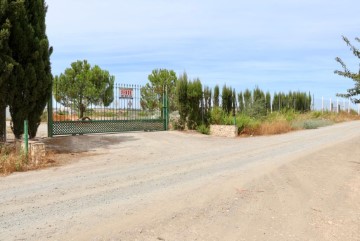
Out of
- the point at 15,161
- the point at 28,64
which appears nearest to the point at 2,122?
the point at 28,64

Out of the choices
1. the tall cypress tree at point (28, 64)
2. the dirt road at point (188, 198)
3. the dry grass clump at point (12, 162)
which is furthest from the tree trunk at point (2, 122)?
the dirt road at point (188, 198)

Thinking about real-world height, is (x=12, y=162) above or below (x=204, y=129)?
below

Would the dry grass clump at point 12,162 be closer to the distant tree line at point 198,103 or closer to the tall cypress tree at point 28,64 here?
the tall cypress tree at point 28,64

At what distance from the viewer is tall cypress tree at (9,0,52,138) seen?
12.0 metres

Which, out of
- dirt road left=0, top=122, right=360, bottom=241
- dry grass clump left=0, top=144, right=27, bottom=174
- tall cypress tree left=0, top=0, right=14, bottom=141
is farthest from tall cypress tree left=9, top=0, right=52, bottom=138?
dirt road left=0, top=122, right=360, bottom=241

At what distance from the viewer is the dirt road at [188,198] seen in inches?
194

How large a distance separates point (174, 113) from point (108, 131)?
5165 mm

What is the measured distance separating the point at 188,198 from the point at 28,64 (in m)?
8.24

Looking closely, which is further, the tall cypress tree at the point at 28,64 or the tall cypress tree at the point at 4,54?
the tall cypress tree at the point at 28,64

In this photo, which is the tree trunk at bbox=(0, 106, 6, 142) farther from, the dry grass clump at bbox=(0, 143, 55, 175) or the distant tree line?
the distant tree line

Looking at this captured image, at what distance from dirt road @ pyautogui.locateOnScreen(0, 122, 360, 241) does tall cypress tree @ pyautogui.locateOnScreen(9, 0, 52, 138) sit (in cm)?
255

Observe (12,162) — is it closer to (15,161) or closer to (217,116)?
(15,161)

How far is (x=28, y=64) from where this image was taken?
12.3 metres

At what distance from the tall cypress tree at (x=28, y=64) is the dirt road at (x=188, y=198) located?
2.55 meters
